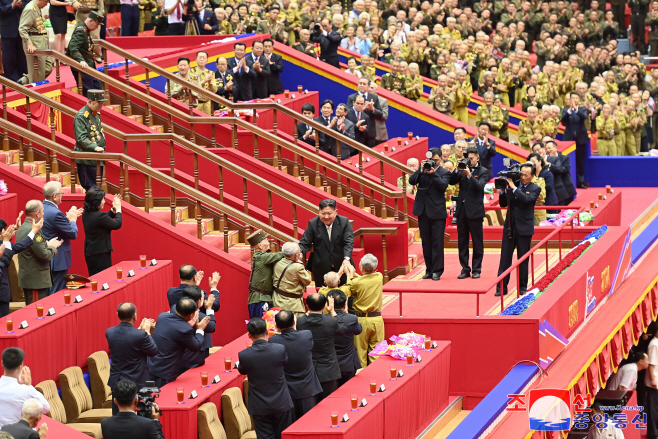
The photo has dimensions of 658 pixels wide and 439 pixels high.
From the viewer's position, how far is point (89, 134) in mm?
12422

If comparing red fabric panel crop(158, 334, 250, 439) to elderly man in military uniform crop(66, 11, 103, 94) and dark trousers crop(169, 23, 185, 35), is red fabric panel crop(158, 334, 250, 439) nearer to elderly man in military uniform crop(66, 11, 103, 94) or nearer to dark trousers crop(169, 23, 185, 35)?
elderly man in military uniform crop(66, 11, 103, 94)

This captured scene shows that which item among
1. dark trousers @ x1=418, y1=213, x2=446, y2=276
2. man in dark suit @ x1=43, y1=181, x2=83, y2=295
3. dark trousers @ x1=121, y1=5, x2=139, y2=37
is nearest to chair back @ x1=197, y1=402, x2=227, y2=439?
man in dark suit @ x1=43, y1=181, x2=83, y2=295

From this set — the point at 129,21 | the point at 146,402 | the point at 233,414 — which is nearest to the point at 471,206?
the point at 233,414

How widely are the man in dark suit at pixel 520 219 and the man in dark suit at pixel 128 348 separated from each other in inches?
195

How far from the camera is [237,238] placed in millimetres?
12938

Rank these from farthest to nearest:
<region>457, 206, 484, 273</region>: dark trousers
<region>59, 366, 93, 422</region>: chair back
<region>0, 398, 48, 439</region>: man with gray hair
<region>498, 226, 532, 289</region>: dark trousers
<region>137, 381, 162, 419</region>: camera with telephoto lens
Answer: <region>457, 206, 484, 273</region>: dark trousers → <region>498, 226, 532, 289</region>: dark trousers → <region>59, 366, 93, 422</region>: chair back → <region>137, 381, 162, 419</region>: camera with telephoto lens → <region>0, 398, 48, 439</region>: man with gray hair

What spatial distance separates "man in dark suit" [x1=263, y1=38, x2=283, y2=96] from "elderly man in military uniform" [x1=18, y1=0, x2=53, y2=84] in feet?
14.5

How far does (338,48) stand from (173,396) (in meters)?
13.7

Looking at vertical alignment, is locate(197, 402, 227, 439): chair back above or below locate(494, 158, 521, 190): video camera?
below

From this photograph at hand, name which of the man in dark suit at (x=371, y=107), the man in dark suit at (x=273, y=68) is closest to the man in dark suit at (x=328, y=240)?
the man in dark suit at (x=371, y=107)

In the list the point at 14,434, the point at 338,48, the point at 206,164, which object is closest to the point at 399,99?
the point at 338,48

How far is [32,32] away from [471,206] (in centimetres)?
606

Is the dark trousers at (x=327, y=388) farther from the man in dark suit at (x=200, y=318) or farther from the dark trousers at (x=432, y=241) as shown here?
the dark trousers at (x=432, y=241)

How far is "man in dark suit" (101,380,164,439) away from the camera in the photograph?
7684 mm
